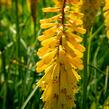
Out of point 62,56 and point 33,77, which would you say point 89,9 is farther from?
point 33,77

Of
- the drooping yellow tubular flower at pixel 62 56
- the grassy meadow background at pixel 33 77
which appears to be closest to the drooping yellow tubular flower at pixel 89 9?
the drooping yellow tubular flower at pixel 62 56

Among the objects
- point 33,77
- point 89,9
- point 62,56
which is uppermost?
point 89,9

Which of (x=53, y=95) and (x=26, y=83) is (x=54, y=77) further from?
(x=26, y=83)

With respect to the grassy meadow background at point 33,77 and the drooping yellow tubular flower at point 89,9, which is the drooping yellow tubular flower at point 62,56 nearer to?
the drooping yellow tubular flower at point 89,9

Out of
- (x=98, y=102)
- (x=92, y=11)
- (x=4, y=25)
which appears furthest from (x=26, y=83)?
(x=4, y=25)

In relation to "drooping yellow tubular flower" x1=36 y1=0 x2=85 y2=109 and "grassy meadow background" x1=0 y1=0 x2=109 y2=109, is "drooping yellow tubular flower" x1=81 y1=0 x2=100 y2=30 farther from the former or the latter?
"grassy meadow background" x1=0 y1=0 x2=109 y2=109

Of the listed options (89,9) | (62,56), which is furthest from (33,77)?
(62,56)
